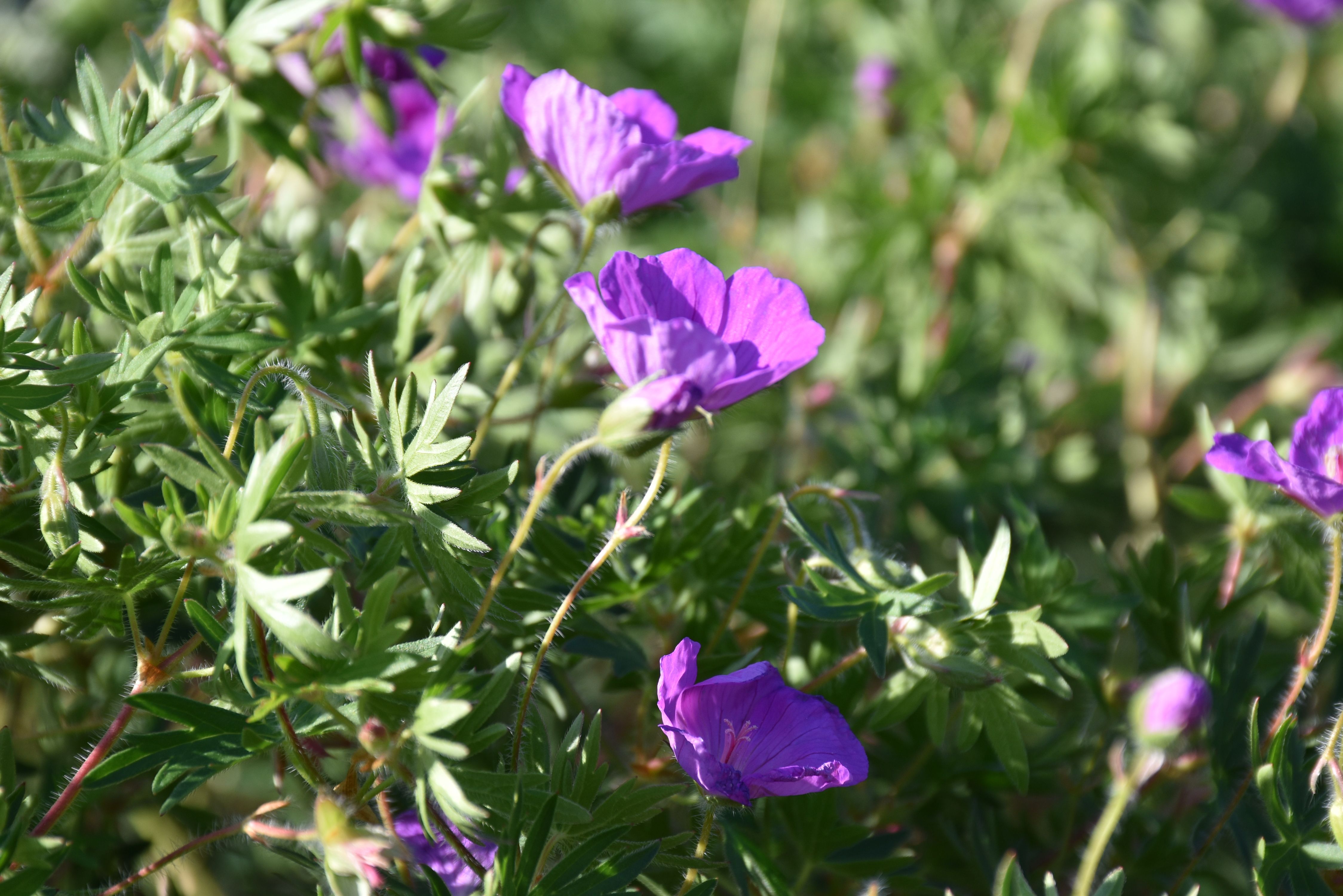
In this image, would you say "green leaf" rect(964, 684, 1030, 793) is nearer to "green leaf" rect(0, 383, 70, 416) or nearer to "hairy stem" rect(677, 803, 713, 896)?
"hairy stem" rect(677, 803, 713, 896)

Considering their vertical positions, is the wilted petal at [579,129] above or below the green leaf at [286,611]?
above

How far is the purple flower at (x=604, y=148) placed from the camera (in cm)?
97

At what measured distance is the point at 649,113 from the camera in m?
1.13

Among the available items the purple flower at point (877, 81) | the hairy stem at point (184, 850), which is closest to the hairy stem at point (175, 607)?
the hairy stem at point (184, 850)

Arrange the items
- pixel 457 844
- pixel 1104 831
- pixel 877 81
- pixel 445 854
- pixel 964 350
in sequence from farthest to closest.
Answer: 1. pixel 877 81
2. pixel 964 350
3. pixel 445 854
4. pixel 457 844
5. pixel 1104 831

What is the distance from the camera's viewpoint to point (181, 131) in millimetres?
940

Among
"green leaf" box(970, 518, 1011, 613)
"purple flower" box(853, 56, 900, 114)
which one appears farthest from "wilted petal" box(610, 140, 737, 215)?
"purple flower" box(853, 56, 900, 114)

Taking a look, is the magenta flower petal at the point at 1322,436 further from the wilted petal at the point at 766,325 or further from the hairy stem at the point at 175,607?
the hairy stem at the point at 175,607

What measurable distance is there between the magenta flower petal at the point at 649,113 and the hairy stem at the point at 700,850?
672mm

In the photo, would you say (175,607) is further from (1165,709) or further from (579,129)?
(1165,709)

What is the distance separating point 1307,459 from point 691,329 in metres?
0.62

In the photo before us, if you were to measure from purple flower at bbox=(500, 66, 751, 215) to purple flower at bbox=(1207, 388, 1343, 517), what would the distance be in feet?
1.74

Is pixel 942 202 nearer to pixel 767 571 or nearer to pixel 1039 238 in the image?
pixel 1039 238

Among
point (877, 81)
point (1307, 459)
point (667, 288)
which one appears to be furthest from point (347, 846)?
point (877, 81)
